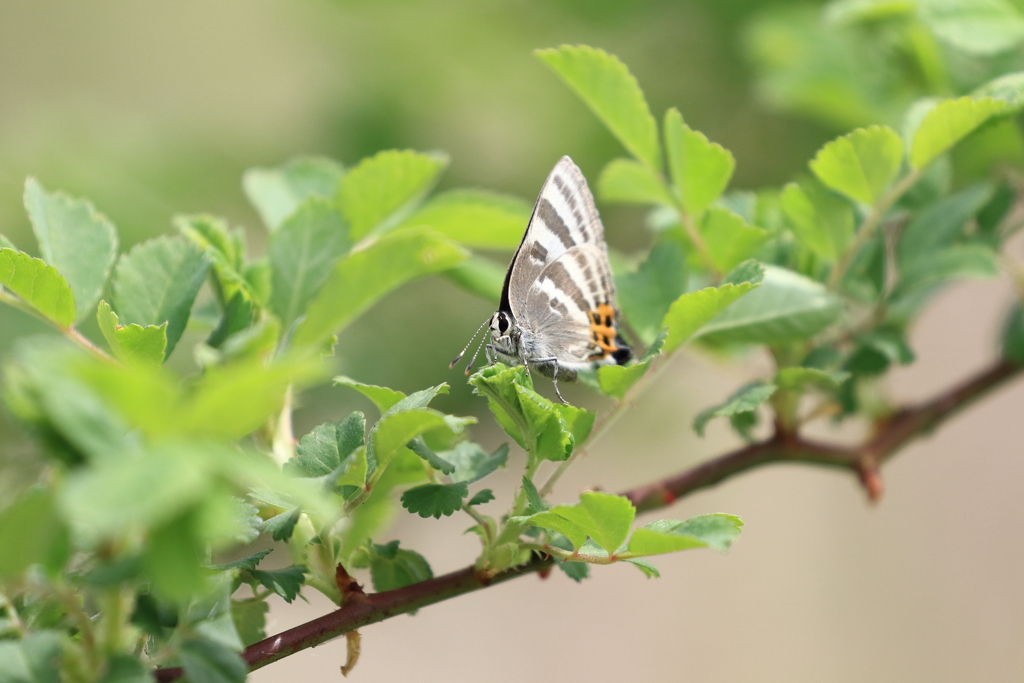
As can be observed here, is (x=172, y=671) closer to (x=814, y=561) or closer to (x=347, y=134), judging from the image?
(x=347, y=134)

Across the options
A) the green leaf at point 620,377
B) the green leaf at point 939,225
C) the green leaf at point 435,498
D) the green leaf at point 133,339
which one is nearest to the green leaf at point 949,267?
the green leaf at point 939,225

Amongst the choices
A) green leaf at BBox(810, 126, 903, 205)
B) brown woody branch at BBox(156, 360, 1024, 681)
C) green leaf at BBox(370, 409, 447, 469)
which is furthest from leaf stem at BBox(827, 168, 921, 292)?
green leaf at BBox(370, 409, 447, 469)

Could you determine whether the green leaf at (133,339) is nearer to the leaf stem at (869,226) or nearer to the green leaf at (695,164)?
the green leaf at (695,164)

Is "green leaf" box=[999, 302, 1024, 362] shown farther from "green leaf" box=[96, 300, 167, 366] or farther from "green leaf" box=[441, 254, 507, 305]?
"green leaf" box=[96, 300, 167, 366]

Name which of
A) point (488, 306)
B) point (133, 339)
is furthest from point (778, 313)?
point (488, 306)

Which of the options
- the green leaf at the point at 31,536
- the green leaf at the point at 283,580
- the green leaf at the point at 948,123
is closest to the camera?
the green leaf at the point at 31,536

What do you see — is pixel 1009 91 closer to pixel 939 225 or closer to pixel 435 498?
pixel 939 225
